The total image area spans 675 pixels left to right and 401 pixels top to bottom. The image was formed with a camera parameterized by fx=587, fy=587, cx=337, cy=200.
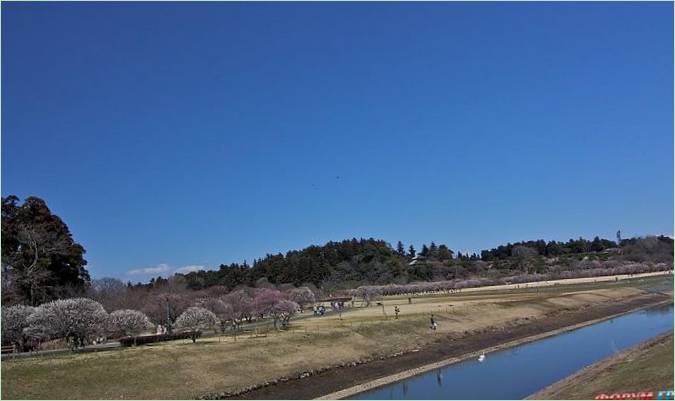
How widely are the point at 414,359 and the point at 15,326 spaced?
29.5 metres

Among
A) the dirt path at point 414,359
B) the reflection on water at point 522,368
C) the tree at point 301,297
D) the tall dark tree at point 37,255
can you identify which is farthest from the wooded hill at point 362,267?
the reflection on water at point 522,368

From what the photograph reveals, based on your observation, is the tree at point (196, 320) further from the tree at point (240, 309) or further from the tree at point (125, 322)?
the tree at point (240, 309)

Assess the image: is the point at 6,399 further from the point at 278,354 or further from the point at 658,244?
the point at 658,244

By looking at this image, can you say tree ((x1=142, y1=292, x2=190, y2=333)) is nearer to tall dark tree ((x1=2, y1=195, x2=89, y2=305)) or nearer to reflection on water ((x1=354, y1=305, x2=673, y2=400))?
tall dark tree ((x1=2, y1=195, x2=89, y2=305))

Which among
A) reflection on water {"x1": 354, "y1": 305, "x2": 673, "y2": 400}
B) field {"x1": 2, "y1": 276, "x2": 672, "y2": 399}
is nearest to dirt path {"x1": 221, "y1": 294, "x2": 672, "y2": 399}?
field {"x1": 2, "y1": 276, "x2": 672, "y2": 399}

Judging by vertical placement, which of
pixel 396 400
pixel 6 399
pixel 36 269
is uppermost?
pixel 36 269

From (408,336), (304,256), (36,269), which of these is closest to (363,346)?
(408,336)

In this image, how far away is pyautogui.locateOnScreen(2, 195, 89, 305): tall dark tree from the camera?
5891cm

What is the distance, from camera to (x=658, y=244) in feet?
610

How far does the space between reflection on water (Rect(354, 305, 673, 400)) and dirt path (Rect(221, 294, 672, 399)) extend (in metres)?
2.27

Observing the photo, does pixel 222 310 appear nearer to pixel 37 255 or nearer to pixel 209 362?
pixel 37 255

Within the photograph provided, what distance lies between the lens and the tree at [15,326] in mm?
43500

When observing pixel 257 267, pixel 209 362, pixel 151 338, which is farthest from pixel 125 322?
pixel 257 267

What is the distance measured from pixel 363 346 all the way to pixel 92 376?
20128 millimetres
